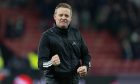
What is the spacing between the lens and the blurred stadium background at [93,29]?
1531 centimetres

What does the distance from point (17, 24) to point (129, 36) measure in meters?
3.09

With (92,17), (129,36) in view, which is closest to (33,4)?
(92,17)

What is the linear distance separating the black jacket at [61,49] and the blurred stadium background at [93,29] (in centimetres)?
744

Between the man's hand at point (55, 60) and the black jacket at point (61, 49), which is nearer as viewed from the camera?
the man's hand at point (55, 60)

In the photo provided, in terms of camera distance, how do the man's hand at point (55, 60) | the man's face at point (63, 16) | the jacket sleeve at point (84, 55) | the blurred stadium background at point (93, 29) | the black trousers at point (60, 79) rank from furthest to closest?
the blurred stadium background at point (93, 29) < the jacket sleeve at point (84, 55) < the black trousers at point (60, 79) < the man's face at point (63, 16) < the man's hand at point (55, 60)

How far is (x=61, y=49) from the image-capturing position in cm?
673

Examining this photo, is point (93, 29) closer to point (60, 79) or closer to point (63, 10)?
point (60, 79)

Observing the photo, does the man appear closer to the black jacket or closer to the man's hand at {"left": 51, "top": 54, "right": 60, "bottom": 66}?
the black jacket

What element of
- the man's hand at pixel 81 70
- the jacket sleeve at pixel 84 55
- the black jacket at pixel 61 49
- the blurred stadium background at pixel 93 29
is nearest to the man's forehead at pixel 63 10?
the black jacket at pixel 61 49

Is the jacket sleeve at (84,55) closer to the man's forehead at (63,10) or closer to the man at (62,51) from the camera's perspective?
the man at (62,51)

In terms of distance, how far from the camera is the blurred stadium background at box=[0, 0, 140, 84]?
1531cm

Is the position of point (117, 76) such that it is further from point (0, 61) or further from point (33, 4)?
point (33, 4)

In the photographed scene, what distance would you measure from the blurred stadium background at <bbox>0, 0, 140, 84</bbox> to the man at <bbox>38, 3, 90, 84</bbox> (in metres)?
7.43

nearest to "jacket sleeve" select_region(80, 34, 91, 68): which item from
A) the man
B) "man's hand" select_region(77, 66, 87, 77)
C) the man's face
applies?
the man
